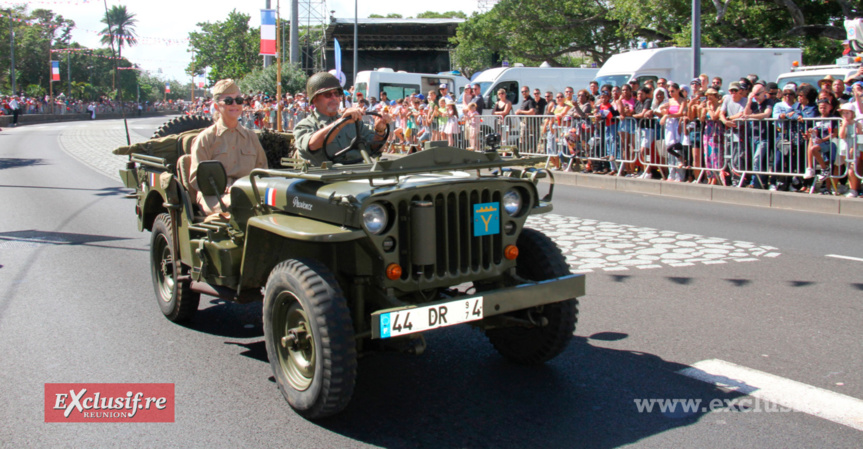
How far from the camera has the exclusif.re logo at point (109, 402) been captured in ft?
13.4

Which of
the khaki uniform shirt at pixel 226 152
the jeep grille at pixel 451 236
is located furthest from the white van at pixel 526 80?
the jeep grille at pixel 451 236

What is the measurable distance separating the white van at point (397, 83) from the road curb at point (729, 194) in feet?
51.8

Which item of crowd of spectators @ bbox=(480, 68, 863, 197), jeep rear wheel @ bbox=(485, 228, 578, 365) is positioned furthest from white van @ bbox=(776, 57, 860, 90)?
jeep rear wheel @ bbox=(485, 228, 578, 365)

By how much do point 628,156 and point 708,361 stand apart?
430 inches

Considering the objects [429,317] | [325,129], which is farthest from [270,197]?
[429,317]

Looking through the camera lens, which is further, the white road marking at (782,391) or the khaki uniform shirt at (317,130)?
the khaki uniform shirt at (317,130)

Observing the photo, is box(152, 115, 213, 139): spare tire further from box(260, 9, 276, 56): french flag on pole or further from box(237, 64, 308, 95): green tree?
box(237, 64, 308, 95): green tree

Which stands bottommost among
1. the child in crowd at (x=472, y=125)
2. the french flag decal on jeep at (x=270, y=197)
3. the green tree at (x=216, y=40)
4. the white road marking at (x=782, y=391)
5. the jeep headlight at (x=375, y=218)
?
the white road marking at (x=782, y=391)

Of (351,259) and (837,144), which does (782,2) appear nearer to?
(837,144)

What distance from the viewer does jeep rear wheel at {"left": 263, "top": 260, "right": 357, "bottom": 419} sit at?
12.1ft

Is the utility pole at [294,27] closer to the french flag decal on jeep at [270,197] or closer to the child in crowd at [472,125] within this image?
the child in crowd at [472,125]

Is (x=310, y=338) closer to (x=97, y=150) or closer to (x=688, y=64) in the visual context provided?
(x=688, y=64)

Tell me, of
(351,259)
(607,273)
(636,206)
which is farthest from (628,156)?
(351,259)

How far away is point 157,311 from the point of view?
20.5 feet
